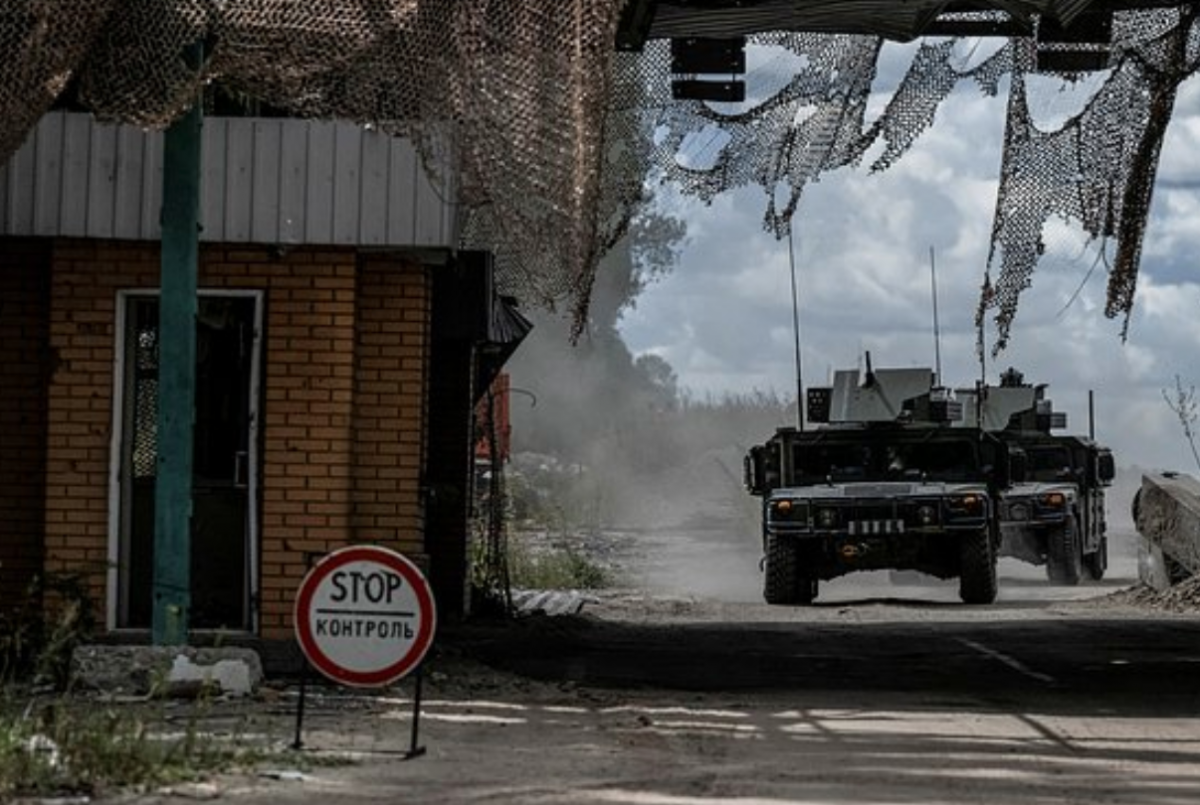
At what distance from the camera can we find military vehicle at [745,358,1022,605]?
24.5 m

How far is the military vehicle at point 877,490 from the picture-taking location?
24516 millimetres

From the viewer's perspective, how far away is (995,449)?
1001 inches

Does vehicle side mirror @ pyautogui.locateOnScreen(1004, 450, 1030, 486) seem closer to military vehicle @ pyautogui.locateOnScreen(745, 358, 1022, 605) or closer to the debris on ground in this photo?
military vehicle @ pyautogui.locateOnScreen(745, 358, 1022, 605)

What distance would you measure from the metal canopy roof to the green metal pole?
2.80 m

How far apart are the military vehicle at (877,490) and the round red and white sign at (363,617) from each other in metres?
15.5

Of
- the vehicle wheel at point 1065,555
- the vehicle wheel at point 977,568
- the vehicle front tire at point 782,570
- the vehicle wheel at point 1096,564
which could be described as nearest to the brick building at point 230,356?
the vehicle front tire at point 782,570

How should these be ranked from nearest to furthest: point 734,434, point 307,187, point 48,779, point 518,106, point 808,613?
point 48,779, point 518,106, point 307,187, point 808,613, point 734,434

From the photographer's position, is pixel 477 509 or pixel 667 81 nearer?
pixel 667 81

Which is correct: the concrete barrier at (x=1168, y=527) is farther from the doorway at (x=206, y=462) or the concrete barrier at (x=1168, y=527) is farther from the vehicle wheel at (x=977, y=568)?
the doorway at (x=206, y=462)

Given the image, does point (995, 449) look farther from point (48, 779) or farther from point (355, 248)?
point (48, 779)

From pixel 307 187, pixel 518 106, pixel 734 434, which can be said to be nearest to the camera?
pixel 518 106

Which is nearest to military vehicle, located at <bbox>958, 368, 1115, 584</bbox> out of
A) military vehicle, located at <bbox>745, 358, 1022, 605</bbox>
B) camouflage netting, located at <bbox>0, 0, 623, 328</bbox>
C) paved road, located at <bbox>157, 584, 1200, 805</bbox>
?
military vehicle, located at <bbox>745, 358, 1022, 605</bbox>

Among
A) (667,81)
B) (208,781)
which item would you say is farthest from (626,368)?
(208,781)

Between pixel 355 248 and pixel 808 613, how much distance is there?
36.4 feet
